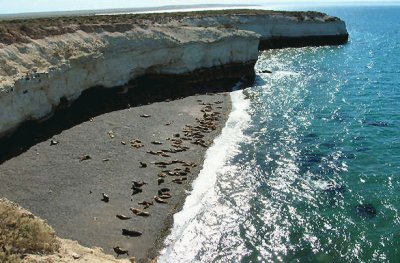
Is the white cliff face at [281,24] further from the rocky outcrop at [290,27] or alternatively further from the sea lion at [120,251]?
the sea lion at [120,251]

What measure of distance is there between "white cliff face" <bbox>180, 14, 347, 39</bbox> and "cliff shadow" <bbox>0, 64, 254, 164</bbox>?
944 inches

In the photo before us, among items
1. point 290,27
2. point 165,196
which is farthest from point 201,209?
point 290,27

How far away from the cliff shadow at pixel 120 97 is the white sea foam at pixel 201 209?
12.5 meters

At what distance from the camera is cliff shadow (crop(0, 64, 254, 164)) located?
3525cm

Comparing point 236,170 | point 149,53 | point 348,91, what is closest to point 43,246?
point 236,170

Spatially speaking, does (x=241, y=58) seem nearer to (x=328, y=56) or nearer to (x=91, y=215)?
(x=328, y=56)

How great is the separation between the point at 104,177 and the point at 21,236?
14.9 meters

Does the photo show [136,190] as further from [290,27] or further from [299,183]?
[290,27]

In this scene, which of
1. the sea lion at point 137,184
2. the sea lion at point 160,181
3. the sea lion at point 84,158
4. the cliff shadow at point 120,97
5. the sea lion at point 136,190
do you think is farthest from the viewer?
the cliff shadow at point 120,97

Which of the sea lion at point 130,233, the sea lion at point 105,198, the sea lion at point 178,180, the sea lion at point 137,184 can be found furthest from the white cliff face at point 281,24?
the sea lion at point 130,233

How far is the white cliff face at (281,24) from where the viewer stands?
8288 cm

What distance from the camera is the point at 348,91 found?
5259 cm

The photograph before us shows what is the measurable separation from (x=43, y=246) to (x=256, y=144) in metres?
23.6

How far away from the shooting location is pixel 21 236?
15.1 meters
